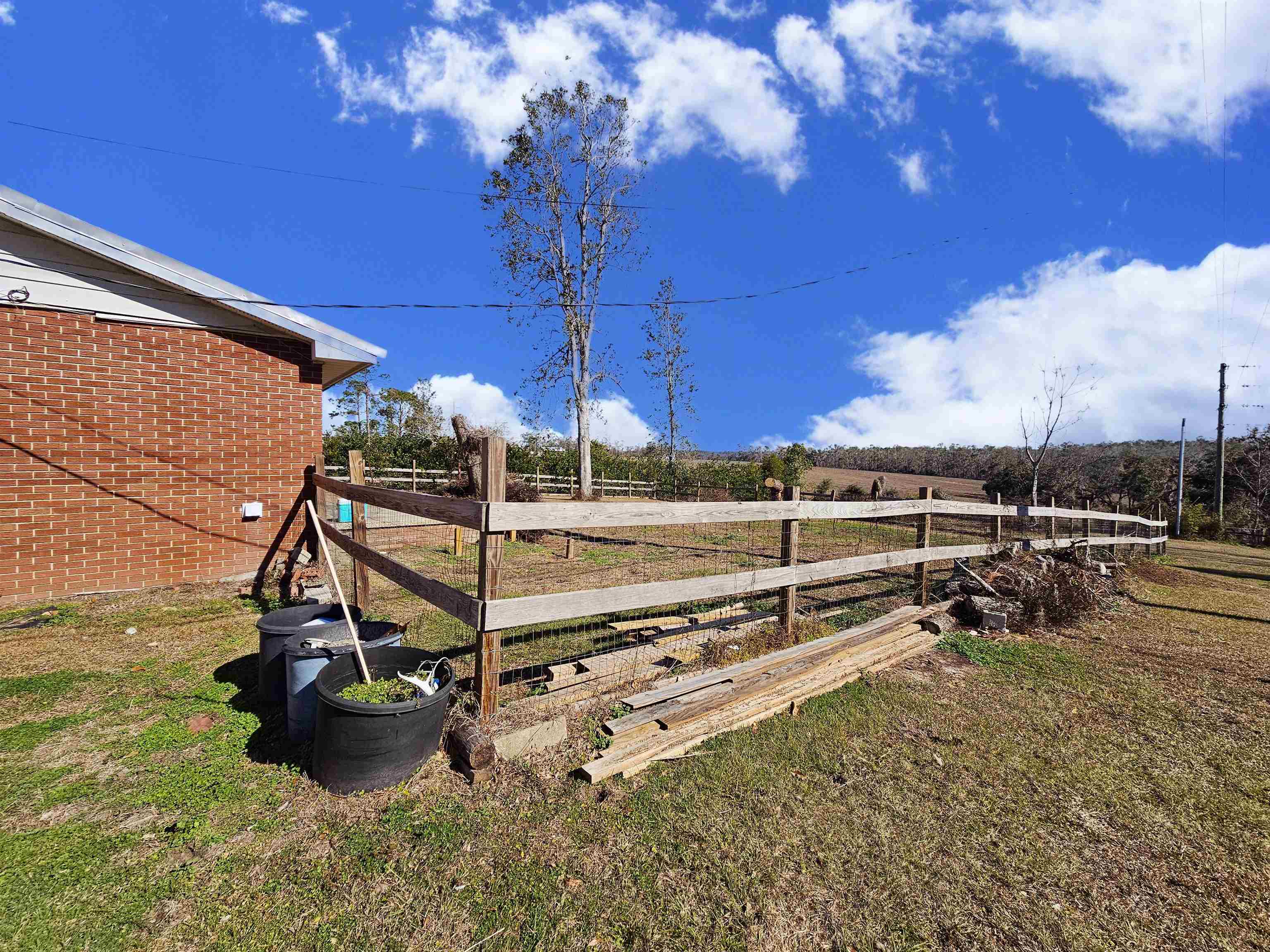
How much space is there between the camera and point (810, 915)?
6.78 ft

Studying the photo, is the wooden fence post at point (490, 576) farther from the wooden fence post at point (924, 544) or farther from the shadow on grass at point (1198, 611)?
the shadow on grass at point (1198, 611)

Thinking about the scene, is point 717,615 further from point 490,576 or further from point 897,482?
point 897,482

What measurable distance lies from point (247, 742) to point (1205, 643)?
927 cm

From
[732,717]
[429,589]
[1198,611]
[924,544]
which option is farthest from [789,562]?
[1198,611]

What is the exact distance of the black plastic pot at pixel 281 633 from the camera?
3602 millimetres

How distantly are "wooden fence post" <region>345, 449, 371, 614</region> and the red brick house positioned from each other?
2504mm

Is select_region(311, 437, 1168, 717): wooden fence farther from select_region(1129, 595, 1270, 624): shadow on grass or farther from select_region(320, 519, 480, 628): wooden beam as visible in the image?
select_region(1129, 595, 1270, 624): shadow on grass

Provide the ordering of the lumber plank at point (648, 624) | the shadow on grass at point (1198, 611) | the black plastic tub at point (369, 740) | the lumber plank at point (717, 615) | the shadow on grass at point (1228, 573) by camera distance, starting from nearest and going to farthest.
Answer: the black plastic tub at point (369, 740) → the lumber plank at point (648, 624) → the lumber plank at point (717, 615) → the shadow on grass at point (1198, 611) → the shadow on grass at point (1228, 573)

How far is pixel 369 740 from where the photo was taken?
2.70 meters

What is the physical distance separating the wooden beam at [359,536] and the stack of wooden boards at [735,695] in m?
3.31

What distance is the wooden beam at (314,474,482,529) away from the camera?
311cm

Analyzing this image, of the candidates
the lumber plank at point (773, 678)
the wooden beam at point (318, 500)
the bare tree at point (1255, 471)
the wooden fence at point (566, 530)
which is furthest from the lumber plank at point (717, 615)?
the bare tree at point (1255, 471)

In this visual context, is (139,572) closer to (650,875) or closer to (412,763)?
(412,763)

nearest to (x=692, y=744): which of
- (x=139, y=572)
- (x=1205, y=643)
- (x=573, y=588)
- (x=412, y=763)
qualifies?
(x=412, y=763)
